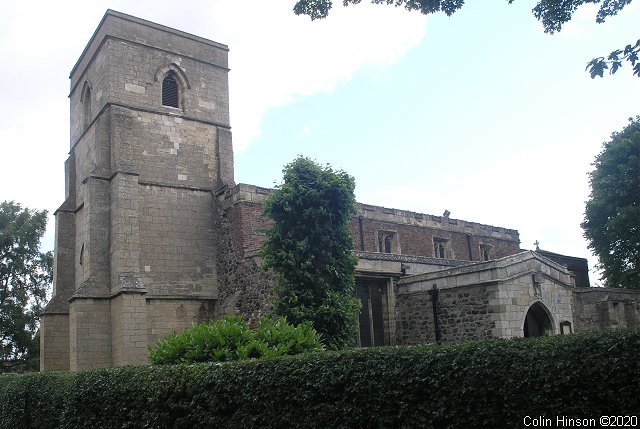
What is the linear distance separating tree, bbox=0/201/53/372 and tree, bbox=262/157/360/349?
899 inches

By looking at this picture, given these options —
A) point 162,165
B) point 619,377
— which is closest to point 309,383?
point 619,377

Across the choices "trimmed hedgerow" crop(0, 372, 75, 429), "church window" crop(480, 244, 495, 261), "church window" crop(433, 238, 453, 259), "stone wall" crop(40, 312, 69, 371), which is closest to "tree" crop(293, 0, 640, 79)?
"trimmed hedgerow" crop(0, 372, 75, 429)

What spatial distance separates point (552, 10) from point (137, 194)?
1743cm

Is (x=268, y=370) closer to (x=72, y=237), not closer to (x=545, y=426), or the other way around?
(x=545, y=426)

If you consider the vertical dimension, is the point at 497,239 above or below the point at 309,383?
above

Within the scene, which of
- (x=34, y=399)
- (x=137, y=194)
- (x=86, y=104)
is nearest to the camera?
(x=34, y=399)

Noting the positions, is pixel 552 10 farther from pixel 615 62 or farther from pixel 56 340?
pixel 56 340

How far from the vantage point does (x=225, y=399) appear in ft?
30.2

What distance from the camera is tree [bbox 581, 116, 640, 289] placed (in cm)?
3231

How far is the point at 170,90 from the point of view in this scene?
25.6 meters

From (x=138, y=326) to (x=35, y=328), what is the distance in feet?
61.5

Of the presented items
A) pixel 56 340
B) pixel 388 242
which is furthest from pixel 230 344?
pixel 388 242

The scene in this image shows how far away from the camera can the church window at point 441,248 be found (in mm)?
30525

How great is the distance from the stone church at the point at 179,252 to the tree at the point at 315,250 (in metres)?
2.22
